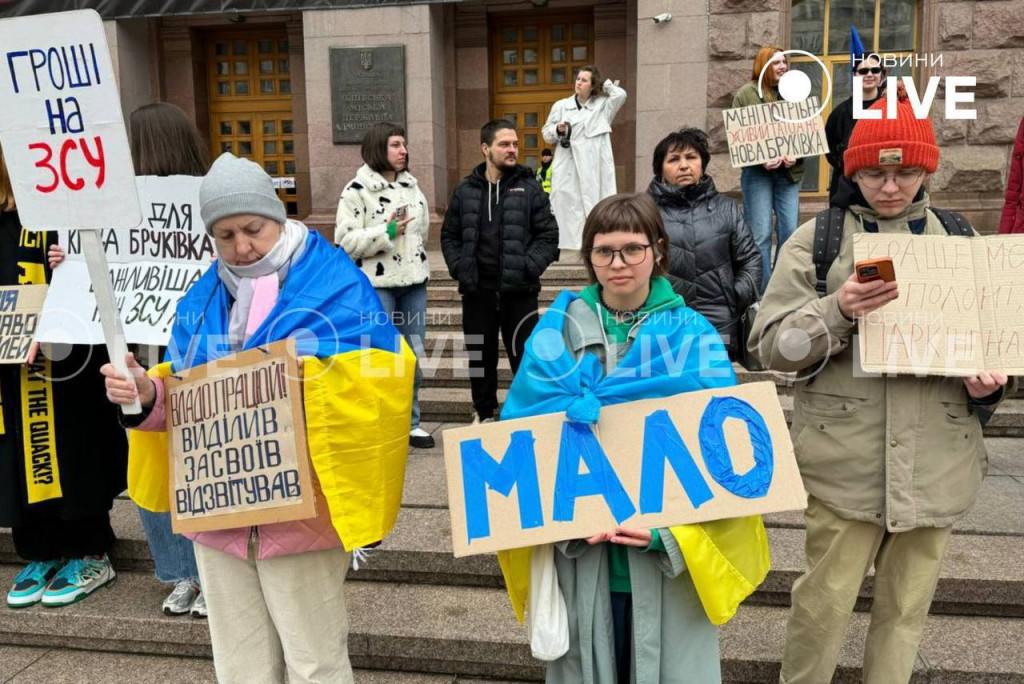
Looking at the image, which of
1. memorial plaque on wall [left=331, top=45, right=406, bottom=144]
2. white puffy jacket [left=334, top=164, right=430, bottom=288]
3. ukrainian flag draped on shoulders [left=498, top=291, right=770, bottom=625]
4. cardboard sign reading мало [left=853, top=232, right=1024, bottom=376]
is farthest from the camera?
memorial plaque on wall [left=331, top=45, right=406, bottom=144]

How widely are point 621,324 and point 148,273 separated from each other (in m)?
2.17

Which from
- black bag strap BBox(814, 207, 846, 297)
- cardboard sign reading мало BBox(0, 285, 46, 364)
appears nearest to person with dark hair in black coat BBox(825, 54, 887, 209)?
black bag strap BBox(814, 207, 846, 297)

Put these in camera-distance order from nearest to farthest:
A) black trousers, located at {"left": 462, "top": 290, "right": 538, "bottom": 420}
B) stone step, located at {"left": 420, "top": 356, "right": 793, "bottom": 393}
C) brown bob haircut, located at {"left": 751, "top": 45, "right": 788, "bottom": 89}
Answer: black trousers, located at {"left": 462, "top": 290, "right": 538, "bottom": 420} < brown bob haircut, located at {"left": 751, "top": 45, "right": 788, "bottom": 89} < stone step, located at {"left": 420, "top": 356, "right": 793, "bottom": 393}

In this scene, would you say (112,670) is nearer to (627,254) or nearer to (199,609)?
(199,609)

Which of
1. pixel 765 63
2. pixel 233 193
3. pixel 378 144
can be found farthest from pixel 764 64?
pixel 233 193

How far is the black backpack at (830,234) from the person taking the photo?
2.43 metres

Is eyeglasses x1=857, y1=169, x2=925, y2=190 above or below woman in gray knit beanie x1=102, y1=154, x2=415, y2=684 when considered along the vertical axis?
above

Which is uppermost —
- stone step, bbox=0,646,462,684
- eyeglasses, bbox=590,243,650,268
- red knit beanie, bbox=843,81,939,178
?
red knit beanie, bbox=843,81,939,178

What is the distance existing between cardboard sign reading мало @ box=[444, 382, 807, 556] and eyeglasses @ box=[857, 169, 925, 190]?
75cm

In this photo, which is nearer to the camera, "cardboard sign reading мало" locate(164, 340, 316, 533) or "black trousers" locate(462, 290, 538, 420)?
"cardboard sign reading мало" locate(164, 340, 316, 533)

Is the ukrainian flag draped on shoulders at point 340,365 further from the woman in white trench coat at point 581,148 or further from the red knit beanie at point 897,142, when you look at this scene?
the woman in white trench coat at point 581,148

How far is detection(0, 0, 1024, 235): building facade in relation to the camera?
9219 millimetres

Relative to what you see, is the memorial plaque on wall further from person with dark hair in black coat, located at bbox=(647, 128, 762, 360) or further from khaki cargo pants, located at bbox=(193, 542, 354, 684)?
khaki cargo pants, located at bbox=(193, 542, 354, 684)

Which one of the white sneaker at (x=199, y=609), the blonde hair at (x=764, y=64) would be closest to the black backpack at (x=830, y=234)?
the white sneaker at (x=199, y=609)
